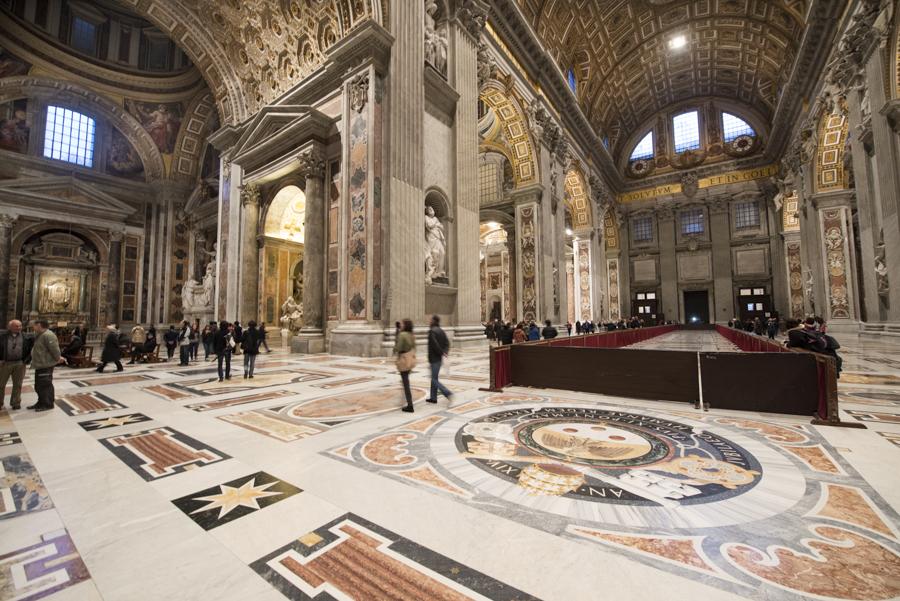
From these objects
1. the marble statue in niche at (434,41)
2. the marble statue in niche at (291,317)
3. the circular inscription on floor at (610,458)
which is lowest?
the circular inscription on floor at (610,458)

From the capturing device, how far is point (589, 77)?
2541cm

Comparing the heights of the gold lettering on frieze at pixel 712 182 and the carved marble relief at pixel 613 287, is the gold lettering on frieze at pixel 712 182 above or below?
above

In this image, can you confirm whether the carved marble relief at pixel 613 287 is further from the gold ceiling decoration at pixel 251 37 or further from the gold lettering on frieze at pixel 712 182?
the gold ceiling decoration at pixel 251 37

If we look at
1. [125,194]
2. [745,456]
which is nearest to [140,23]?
[125,194]

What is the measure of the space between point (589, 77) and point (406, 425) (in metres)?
28.8

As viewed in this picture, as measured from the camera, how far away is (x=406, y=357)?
446cm

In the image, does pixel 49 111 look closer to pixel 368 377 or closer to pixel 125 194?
pixel 125 194

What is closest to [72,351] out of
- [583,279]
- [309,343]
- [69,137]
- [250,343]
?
[309,343]

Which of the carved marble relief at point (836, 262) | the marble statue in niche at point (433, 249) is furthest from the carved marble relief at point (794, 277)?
the marble statue in niche at point (433, 249)

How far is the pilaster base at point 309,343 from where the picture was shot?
11.6 m

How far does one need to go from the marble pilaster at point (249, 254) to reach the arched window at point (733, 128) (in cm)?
3602

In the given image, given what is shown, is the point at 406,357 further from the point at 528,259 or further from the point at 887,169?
the point at 887,169

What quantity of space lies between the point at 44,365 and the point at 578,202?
90.4 ft

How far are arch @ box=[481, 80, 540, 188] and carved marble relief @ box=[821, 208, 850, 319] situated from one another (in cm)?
1398
